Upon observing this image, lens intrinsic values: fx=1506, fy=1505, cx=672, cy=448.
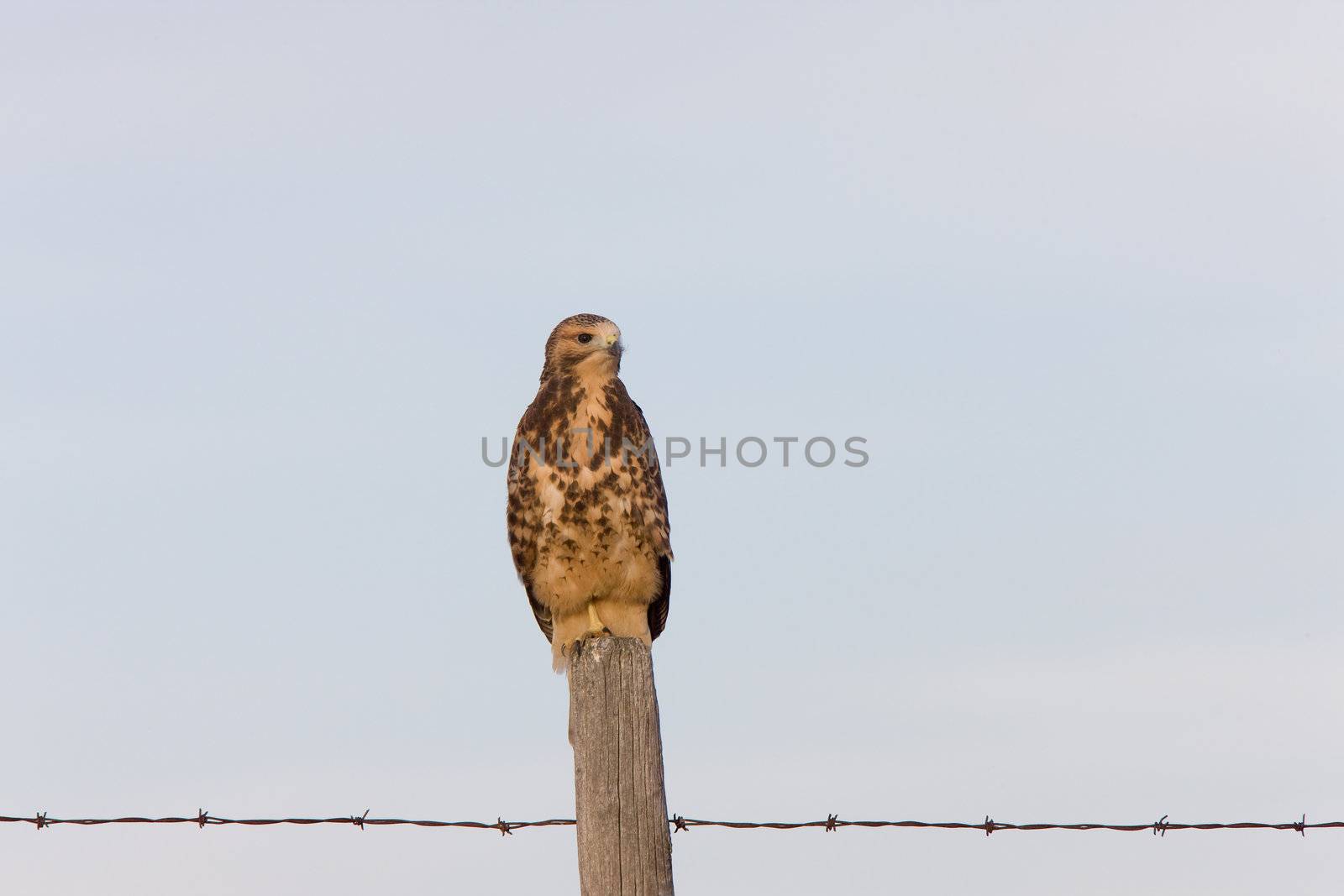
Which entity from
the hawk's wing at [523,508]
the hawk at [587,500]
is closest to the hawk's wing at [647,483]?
the hawk at [587,500]

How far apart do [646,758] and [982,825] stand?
143cm

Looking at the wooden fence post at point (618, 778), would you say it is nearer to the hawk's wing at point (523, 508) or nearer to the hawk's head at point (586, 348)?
the hawk's wing at point (523, 508)

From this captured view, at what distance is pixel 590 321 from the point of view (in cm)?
727

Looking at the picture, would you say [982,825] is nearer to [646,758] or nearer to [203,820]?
[646,758]

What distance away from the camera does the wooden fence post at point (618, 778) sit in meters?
4.24

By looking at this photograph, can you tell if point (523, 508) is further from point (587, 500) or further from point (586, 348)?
point (586, 348)

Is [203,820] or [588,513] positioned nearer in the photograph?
[203,820]

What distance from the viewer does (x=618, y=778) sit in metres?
4.27

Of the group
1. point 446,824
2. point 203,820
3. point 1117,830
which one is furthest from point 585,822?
point 1117,830

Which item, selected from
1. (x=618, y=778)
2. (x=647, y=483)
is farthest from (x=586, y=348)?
(x=618, y=778)

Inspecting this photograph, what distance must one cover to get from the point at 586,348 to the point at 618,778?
327 centimetres

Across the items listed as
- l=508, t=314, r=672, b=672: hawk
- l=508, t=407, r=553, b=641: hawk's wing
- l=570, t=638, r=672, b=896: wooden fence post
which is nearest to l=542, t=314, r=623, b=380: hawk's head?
l=508, t=314, r=672, b=672: hawk

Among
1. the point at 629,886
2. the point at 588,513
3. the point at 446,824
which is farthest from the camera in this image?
the point at 588,513

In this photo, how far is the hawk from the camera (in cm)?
688
